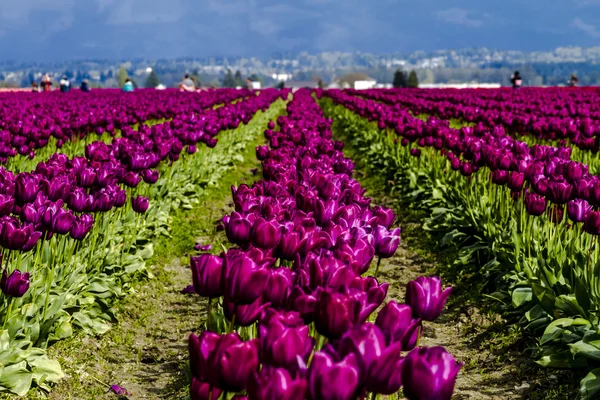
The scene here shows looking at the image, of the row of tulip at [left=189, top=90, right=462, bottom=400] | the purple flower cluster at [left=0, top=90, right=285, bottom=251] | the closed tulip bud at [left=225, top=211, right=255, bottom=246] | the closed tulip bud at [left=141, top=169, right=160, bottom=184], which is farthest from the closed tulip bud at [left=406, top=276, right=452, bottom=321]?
the closed tulip bud at [left=141, top=169, right=160, bottom=184]

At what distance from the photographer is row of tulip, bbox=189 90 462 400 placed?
6.77 feet

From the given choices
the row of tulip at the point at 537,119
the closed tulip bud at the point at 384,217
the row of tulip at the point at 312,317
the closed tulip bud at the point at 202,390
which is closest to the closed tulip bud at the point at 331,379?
the row of tulip at the point at 312,317

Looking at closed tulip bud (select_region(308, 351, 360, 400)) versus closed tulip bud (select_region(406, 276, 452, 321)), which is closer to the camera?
closed tulip bud (select_region(308, 351, 360, 400))

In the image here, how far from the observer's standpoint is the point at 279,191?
5051 mm

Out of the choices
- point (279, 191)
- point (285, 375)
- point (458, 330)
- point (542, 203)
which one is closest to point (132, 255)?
point (279, 191)

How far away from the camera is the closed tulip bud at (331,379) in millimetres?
1971

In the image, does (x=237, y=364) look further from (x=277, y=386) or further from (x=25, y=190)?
(x=25, y=190)

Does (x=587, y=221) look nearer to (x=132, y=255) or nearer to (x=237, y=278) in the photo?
(x=237, y=278)

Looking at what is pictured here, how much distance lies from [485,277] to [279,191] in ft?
10.3

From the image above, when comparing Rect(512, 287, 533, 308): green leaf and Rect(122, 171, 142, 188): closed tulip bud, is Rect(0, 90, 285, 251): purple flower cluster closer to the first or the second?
Rect(122, 171, 142, 188): closed tulip bud

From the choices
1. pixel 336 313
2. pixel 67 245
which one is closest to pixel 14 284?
pixel 67 245

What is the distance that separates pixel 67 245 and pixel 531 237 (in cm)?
426

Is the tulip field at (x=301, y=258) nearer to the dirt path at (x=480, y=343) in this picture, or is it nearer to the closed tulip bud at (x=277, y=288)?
the closed tulip bud at (x=277, y=288)

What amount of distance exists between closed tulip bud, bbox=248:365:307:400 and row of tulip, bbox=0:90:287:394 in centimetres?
252
